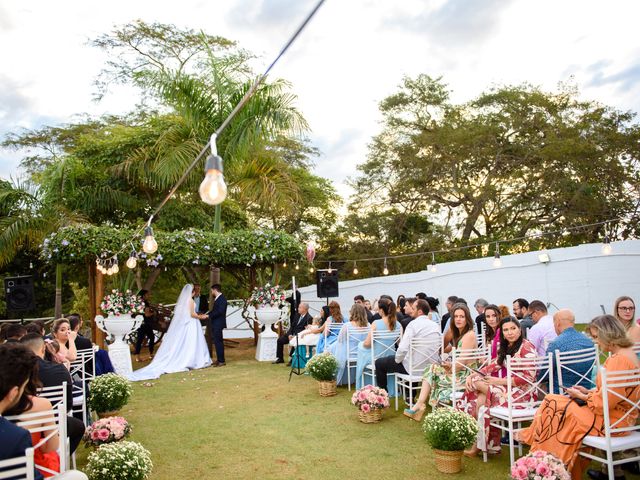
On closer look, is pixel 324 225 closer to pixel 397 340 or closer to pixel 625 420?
pixel 397 340

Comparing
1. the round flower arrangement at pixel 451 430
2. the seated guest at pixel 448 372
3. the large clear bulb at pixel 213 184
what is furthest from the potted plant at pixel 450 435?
the large clear bulb at pixel 213 184

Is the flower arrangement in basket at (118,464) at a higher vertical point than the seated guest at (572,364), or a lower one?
lower

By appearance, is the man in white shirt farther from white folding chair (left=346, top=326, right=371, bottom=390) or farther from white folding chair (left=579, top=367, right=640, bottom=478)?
white folding chair (left=579, top=367, right=640, bottom=478)

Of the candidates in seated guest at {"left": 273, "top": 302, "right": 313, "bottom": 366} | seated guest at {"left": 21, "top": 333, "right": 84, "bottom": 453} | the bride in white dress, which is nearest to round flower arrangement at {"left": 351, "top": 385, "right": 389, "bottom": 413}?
seated guest at {"left": 21, "top": 333, "right": 84, "bottom": 453}

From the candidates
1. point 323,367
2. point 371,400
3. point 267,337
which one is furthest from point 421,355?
point 267,337

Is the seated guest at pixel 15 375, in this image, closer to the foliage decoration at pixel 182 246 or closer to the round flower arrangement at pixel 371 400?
the round flower arrangement at pixel 371 400

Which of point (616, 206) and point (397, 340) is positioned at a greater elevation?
point (616, 206)

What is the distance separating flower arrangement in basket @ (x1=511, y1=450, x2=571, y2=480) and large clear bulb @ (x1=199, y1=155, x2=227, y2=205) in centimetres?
248

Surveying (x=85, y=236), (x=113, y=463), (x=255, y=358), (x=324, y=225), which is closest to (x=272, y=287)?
(x=255, y=358)

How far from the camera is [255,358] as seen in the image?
12531 millimetres

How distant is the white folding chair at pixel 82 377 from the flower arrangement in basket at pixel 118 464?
145 centimetres

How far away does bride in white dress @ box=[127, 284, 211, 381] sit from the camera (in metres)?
11.1

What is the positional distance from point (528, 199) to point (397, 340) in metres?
15.6

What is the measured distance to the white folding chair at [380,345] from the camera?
7299mm
